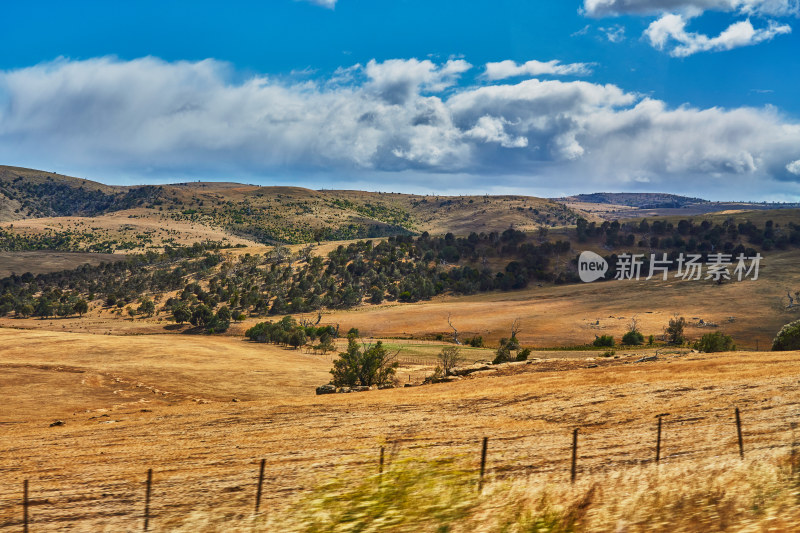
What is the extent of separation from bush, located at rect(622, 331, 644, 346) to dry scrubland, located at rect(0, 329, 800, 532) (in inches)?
1435

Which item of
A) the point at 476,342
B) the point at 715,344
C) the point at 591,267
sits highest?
the point at 591,267

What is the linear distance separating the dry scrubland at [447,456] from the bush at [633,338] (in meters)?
36.5

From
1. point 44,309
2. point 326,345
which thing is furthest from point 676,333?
point 44,309

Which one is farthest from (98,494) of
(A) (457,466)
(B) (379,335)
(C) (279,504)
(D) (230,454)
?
(B) (379,335)

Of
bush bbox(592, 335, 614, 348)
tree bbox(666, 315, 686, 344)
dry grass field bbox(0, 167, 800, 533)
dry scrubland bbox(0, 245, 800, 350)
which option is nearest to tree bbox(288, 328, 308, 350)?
dry scrubland bbox(0, 245, 800, 350)

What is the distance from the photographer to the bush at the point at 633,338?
2721 inches

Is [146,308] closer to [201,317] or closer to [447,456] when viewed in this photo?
[201,317]

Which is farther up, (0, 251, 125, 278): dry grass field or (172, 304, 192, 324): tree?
(0, 251, 125, 278): dry grass field

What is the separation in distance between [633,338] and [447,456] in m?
61.6

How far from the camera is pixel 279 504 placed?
493 inches

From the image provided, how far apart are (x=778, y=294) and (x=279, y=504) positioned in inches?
4090

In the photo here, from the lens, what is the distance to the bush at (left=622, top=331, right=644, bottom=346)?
69125 mm

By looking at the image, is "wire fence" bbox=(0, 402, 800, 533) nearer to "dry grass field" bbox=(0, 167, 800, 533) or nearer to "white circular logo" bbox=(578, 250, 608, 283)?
"dry grass field" bbox=(0, 167, 800, 533)

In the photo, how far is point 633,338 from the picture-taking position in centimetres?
6975
